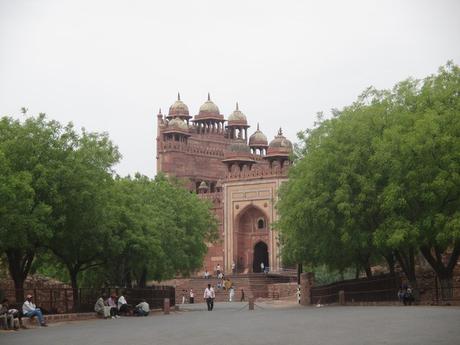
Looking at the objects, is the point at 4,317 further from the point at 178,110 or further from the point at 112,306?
the point at 178,110

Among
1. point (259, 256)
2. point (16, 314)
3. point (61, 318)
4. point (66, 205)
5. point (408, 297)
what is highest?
point (259, 256)

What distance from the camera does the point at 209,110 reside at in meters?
92.2

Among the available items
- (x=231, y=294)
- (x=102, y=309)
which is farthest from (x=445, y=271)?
(x=231, y=294)

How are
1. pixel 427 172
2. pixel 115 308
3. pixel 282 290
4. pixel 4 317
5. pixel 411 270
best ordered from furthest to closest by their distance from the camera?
pixel 282 290 < pixel 411 270 < pixel 115 308 < pixel 427 172 < pixel 4 317

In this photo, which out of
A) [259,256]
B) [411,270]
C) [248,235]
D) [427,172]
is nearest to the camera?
[427,172]

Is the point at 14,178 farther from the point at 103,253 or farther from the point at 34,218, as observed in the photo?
the point at 103,253

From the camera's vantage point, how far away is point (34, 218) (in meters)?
29.6

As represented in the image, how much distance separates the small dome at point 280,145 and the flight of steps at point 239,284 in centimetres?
1201

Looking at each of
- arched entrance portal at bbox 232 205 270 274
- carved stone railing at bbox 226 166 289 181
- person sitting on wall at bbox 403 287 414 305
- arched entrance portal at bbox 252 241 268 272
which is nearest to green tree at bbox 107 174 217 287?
person sitting on wall at bbox 403 287 414 305

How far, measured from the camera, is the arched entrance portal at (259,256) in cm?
7762

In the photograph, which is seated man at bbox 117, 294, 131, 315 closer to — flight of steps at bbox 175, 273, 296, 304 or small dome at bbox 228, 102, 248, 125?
flight of steps at bbox 175, 273, 296, 304

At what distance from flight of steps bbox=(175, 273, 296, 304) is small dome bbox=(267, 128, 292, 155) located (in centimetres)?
1201

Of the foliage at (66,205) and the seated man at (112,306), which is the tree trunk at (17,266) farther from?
the seated man at (112,306)

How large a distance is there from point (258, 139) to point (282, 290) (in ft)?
105
